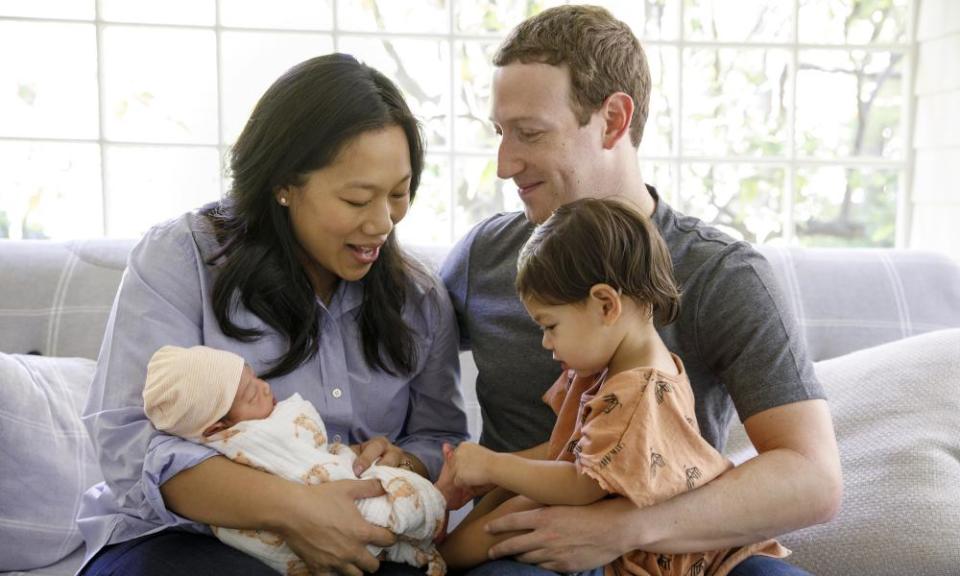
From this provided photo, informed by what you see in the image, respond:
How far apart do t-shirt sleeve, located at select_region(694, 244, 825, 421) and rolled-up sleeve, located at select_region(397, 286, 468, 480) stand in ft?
1.62

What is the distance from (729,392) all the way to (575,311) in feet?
1.22

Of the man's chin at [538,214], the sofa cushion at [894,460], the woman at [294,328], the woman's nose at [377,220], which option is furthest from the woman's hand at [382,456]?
the sofa cushion at [894,460]

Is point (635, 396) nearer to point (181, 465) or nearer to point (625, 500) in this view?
point (625, 500)

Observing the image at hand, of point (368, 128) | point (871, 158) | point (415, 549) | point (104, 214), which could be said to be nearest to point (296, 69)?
point (368, 128)

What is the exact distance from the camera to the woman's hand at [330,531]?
1.63 metres

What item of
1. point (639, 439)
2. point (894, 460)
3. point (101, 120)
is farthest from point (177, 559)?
point (101, 120)

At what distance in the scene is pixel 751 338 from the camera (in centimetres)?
176

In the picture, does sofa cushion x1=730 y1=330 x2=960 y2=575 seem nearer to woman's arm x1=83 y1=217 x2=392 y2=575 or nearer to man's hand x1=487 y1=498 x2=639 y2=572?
man's hand x1=487 y1=498 x2=639 y2=572

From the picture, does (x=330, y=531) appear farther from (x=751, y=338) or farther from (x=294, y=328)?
(x=751, y=338)

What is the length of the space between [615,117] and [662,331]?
401 millimetres

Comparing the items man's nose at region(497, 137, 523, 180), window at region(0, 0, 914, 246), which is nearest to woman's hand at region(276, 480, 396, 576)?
man's nose at region(497, 137, 523, 180)

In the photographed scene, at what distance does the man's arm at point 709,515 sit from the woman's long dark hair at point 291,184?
0.49 metres

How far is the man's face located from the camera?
190 cm

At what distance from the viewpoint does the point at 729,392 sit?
1.80m
